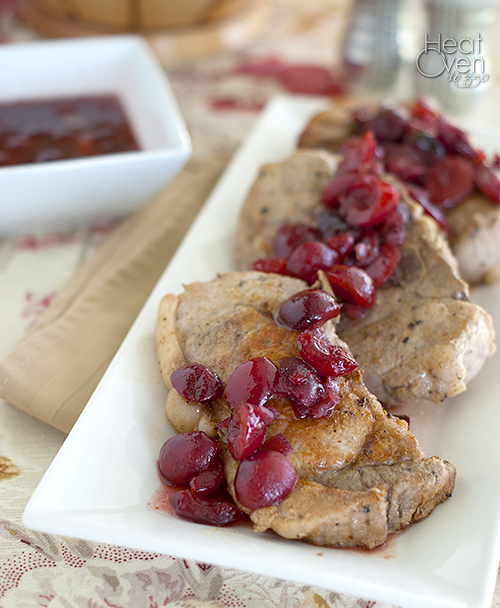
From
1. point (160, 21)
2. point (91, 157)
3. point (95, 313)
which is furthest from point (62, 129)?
point (160, 21)

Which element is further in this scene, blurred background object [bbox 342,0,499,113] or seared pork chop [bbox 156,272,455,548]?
blurred background object [bbox 342,0,499,113]

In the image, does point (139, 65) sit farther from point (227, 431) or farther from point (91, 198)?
point (227, 431)

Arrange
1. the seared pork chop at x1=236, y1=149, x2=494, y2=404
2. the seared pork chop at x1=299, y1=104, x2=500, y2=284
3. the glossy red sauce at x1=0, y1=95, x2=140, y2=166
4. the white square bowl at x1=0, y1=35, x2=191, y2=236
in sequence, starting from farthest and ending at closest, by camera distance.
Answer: the glossy red sauce at x1=0, y1=95, x2=140, y2=166
the white square bowl at x1=0, y1=35, x2=191, y2=236
the seared pork chop at x1=299, y1=104, x2=500, y2=284
the seared pork chop at x1=236, y1=149, x2=494, y2=404

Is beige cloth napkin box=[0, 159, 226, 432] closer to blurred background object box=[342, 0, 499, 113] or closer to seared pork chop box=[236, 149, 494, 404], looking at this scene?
seared pork chop box=[236, 149, 494, 404]

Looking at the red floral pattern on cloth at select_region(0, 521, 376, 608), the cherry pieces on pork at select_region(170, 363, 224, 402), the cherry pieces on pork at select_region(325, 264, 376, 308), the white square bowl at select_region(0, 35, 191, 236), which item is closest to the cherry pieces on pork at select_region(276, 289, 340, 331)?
the cherry pieces on pork at select_region(325, 264, 376, 308)

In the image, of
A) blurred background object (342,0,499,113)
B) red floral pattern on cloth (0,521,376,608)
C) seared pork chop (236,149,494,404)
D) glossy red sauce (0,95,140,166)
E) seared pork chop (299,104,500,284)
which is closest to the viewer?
red floral pattern on cloth (0,521,376,608)

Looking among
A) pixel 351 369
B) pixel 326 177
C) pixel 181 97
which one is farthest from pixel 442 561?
pixel 181 97
